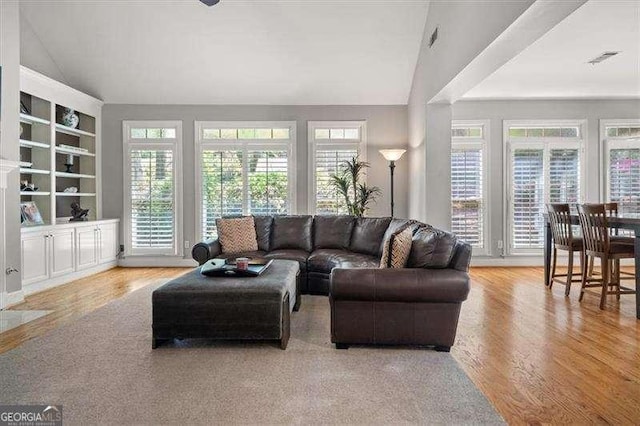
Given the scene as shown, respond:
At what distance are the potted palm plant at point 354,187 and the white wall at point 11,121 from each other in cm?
414

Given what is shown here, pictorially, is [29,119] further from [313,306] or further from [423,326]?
[423,326]

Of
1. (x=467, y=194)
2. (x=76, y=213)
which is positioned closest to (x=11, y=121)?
(x=76, y=213)

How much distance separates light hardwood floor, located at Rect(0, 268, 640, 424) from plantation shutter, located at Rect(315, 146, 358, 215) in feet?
8.23

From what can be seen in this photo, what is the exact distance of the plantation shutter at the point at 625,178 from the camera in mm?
6863

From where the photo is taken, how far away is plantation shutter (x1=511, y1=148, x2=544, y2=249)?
6.92 metres

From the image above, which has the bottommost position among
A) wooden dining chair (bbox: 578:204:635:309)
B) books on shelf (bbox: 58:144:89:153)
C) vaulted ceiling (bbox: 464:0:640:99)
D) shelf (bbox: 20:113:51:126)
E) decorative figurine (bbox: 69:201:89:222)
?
wooden dining chair (bbox: 578:204:635:309)

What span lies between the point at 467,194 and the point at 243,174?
372 cm

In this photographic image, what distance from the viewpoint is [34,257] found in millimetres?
5035

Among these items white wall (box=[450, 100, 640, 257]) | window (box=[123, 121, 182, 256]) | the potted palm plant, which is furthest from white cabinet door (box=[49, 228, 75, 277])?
white wall (box=[450, 100, 640, 257])

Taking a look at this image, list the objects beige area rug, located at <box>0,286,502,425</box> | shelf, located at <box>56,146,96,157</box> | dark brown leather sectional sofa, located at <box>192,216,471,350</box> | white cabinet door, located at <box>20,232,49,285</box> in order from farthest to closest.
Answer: shelf, located at <box>56,146,96,157</box>, white cabinet door, located at <box>20,232,49,285</box>, dark brown leather sectional sofa, located at <box>192,216,471,350</box>, beige area rug, located at <box>0,286,502,425</box>

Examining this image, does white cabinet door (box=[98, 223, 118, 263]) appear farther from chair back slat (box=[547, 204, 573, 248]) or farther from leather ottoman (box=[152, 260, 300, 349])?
chair back slat (box=[547, 204, 573, 248])

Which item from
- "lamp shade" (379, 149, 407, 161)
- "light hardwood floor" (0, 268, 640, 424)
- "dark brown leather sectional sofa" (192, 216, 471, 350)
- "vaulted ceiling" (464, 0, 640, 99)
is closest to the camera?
"light hardwood floor" (0, 268, 640, 424)

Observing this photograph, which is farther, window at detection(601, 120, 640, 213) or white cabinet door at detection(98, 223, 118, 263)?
window at detection(601, 120, 640, 213)

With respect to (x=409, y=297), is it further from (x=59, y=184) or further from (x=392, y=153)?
(x=59, y=184)
